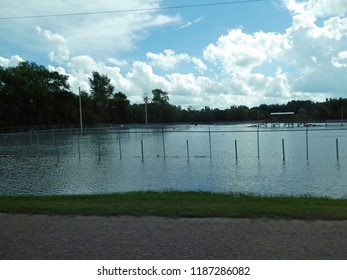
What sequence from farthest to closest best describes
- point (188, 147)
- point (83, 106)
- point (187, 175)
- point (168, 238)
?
point (83, 106) → point (188, 147) → point (187, 175) → point (168, 238)

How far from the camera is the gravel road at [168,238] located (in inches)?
212

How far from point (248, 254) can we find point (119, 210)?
386cm

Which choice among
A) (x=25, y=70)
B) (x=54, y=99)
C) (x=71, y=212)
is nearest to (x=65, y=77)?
(x=54, y=99)

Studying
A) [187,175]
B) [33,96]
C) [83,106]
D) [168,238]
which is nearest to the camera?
[168,238]

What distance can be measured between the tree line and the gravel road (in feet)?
267

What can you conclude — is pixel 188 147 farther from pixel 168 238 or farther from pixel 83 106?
pixel 83 106

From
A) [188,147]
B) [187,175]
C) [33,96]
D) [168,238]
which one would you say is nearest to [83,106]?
[33,96]

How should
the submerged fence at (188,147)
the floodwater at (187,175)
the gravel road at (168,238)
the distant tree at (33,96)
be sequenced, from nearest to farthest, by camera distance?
the gravel road at (168,238) < the floodwater at (187,175) < the submerged fence at (188,147) < the distant tree at (33,96)

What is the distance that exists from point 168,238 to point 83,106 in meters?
115

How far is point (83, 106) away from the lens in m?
117

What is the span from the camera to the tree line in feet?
292

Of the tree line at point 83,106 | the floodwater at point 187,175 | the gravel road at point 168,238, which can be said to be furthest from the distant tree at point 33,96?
the gravel road at point 168,238

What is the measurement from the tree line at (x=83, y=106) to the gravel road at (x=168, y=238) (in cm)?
8150

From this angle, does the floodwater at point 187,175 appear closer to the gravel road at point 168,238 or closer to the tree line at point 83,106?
the gravel road at point 168,238
